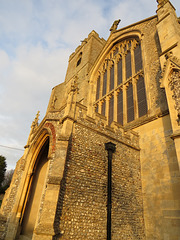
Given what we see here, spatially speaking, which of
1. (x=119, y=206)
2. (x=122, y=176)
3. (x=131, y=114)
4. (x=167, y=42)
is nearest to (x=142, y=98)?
(x=131, y=114)

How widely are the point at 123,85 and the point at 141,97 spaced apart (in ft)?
8.48

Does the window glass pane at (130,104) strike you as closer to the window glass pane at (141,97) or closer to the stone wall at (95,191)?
the window glass pane at (141,97)

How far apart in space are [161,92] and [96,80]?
1029 cm

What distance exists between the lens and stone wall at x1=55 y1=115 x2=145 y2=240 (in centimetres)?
636

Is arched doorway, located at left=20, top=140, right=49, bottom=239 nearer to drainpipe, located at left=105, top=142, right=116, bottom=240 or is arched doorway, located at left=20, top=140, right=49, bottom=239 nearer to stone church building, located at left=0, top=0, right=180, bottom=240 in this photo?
stone church building, located at left=0, top=0, right=180, bottom=240

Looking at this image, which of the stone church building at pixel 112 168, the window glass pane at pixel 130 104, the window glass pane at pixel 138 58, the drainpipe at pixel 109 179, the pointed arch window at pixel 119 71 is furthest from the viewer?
the pointed arch window at pixel 119 71

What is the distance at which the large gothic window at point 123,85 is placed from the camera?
12828 millimetres

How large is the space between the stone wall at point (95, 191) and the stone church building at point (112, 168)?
Result: 0.03 m

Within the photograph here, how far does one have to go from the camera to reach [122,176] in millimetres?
8766

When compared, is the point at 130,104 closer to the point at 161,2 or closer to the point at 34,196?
the point at 161,2

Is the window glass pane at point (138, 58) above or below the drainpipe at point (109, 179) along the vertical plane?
above

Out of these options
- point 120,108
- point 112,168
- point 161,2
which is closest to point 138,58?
point 161,2

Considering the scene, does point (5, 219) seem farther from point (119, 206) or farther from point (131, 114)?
point (131, 114)

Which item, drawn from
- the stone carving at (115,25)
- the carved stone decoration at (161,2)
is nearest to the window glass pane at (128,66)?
the carved stone decoration at (161,2)
